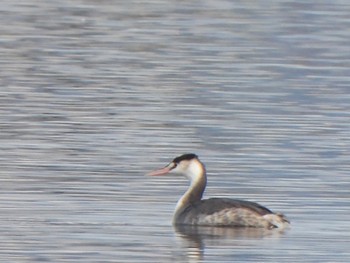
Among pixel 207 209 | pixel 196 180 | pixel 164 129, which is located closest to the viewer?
pixel 207 209

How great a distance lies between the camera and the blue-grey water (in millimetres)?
13938

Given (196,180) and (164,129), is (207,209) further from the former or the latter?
(164,129)

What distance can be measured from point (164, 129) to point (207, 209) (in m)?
5.17

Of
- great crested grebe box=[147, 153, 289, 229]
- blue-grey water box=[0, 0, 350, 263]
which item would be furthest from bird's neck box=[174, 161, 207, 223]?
blue-grey water box=[0, 0, 350, 263]

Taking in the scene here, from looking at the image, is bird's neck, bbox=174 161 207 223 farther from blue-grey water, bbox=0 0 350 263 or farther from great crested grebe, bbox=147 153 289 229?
blue-grey water, bbox=0 0 350 263

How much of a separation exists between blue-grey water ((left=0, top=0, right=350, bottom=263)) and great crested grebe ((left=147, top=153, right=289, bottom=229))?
115mm

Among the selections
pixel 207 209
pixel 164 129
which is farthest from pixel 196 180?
pixel 164 129

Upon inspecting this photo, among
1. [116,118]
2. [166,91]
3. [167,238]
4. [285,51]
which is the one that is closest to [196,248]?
[167,238]

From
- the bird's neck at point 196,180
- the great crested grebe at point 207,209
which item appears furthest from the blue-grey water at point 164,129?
the bird's neck at point 196,180

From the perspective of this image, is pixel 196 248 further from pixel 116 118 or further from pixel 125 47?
pixel 125 47

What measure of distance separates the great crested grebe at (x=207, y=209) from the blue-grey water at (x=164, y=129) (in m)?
0.12

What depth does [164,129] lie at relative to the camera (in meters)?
20.4

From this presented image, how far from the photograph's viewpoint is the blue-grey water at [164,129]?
13.9 metres

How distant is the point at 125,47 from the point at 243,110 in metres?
8.68
